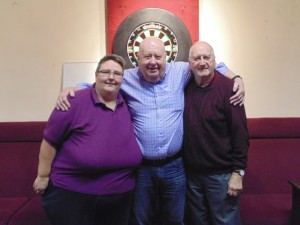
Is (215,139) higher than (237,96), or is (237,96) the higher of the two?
(237,96)

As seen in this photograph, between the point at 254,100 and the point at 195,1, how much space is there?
3.52 feet

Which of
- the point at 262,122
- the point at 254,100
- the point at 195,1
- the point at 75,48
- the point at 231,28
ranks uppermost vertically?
the point at 195,1

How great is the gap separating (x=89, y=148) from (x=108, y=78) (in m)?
0.39

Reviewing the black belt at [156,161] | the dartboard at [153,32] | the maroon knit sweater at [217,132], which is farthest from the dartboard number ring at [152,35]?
the black belt at [156,161]

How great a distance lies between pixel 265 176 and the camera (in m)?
2.62

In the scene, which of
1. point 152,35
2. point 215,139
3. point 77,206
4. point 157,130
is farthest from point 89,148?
point 152,35

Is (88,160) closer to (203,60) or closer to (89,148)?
(89,148)

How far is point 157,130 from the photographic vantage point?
5.87ft

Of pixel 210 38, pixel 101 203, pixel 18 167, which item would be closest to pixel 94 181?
pixel 101 203

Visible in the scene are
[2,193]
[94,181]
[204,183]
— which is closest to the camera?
[94,181]

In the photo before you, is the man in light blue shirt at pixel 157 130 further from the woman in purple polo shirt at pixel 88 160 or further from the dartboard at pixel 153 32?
the dartboard at pixel 153 32

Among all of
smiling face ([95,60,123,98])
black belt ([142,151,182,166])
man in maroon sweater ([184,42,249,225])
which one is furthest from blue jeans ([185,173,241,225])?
smiling face ([95,60,123,98])

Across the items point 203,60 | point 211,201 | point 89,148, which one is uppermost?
point 203,60

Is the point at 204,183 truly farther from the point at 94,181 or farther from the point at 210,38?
the point at 210,38
